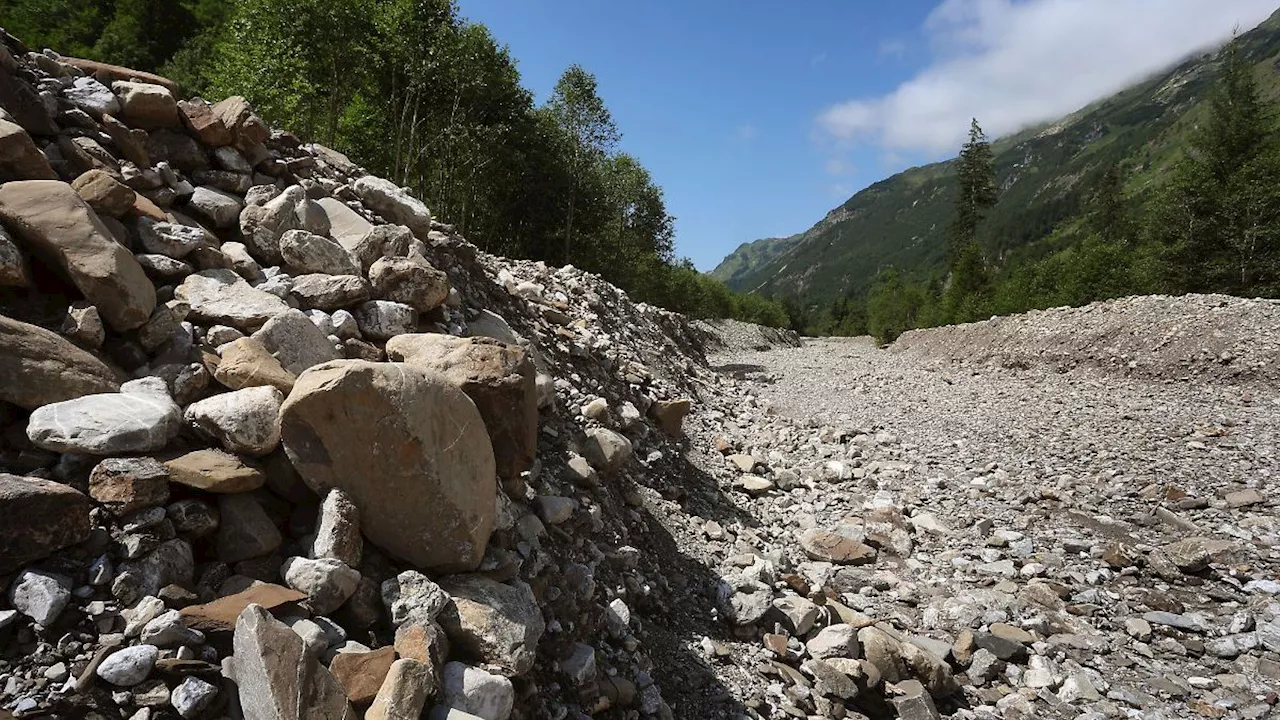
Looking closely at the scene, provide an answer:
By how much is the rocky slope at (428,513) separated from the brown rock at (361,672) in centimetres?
1

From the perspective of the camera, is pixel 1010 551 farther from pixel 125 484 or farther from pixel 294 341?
pixel 125 484

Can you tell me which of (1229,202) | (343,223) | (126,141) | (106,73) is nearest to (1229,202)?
(1229,202)

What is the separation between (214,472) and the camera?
2.84 meters

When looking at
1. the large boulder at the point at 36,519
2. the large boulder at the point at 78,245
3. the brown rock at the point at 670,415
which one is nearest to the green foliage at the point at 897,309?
the brown rock at the point at 670,415

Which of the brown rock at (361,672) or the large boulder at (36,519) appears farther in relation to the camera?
the brown rock at (361,672)

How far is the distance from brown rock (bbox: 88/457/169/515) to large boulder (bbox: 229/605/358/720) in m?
0.75

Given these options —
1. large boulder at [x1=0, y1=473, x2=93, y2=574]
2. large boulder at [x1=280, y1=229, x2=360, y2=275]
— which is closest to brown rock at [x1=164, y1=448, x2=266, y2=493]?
large boulder at [x1=0, y1=473, x2=93, y2=574]

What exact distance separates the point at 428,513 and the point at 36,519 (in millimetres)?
1518

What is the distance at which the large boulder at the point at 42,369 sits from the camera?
2.78m

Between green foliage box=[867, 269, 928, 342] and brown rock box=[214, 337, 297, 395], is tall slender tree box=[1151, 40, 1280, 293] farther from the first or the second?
green foliage box=[867, 269, 928, 342]

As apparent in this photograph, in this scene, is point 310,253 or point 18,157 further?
point 310,253

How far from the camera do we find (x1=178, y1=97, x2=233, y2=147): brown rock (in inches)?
219

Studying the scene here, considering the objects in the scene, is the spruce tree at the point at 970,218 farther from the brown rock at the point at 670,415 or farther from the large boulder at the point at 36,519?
the large boulder at the point at 36,519

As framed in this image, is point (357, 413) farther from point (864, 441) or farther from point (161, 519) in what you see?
point (864, 441)
